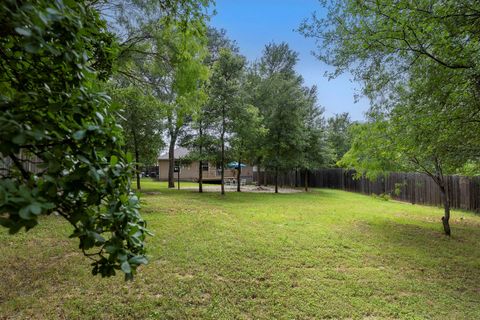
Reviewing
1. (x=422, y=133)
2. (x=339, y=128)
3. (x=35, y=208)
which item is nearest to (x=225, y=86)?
(x=422, y=133)

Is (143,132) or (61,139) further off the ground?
(143,132)

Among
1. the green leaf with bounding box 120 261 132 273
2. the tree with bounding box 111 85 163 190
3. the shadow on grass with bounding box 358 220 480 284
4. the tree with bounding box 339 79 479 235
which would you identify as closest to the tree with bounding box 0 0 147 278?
the green leaf with bounding box 120 261 132 273

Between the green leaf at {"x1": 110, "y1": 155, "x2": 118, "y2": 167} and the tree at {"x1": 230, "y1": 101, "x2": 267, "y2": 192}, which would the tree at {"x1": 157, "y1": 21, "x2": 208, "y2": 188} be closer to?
the green leaf at {"x1": 110, "y1": 155, "x2": 118, "y2": 167}

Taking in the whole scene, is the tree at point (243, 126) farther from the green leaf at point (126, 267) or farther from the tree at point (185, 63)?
the green leaf at point (126, 267)

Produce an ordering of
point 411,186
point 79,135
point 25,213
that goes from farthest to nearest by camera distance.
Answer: point 411,186 → point 79,135 → point 25,213

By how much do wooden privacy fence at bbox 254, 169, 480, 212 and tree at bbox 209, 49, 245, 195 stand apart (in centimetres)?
743

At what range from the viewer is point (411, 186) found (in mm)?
15062

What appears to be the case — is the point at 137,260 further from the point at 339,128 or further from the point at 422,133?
the point at 339,128

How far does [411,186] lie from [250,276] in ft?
44.8

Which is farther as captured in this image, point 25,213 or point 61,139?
point 61,139

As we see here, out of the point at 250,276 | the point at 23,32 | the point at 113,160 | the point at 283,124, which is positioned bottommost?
the point at 250,276

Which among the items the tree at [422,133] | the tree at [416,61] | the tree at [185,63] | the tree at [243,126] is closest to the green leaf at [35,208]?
the tree at [185,63]

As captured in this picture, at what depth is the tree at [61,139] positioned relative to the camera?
2.85 feet

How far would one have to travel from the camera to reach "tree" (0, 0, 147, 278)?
870 millimetres
